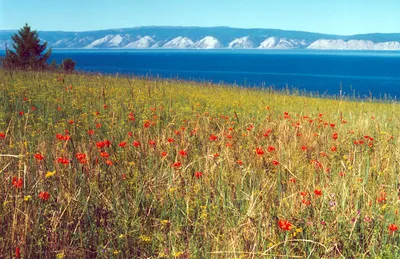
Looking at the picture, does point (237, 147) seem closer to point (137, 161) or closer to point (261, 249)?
point (137, 161)

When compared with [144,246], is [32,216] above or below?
above

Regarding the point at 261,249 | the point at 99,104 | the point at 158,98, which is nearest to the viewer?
the point at 261,249

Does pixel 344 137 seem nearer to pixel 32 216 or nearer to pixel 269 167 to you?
pixel 269 167

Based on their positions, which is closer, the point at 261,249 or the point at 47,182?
the point at 261,249

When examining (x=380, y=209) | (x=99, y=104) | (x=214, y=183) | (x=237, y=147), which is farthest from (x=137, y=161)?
(x=99, y=104)

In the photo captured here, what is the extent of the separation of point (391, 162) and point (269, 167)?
147 centimetres

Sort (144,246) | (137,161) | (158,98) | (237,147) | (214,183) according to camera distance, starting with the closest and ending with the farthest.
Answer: (144,246), (214,183), (137,161), (237,147), (158,98)

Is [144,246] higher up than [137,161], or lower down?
lower down

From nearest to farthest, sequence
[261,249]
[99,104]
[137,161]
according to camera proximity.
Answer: [261,249]
[137,161]
[99,104]

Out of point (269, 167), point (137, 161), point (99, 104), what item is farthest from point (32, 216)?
point (99, 104)

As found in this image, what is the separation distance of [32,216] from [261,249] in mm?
1807

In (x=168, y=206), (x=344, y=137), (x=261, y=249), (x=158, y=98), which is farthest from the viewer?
(x=158, y=98)

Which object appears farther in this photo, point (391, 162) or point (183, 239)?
point (391, 162)

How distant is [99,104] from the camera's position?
977 centimetres
